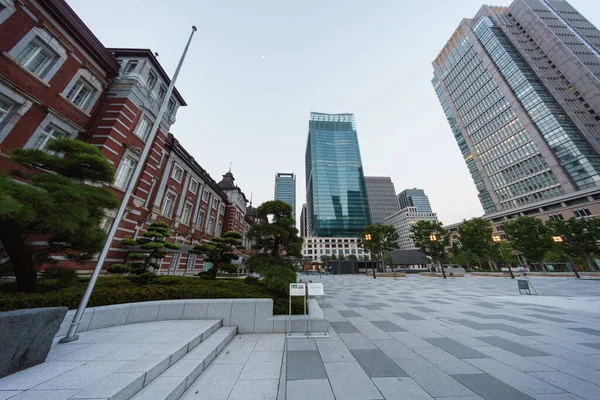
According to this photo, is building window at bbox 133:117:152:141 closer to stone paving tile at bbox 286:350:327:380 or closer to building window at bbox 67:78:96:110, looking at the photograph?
building window at bbox 67:78:96:110

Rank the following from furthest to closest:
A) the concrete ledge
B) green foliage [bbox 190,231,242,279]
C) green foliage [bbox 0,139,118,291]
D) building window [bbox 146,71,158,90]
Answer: building window [bbox 146,71,158,90]
green foliage [bbox 190,231,242,279]
the concrete ledge
green foliage [bbox 0,139,118,291]

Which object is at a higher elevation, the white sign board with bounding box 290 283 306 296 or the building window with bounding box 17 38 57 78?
the building window with bounding box 17 38 57 78

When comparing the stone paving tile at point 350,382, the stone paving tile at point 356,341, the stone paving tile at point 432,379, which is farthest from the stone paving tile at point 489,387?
the stone paving tile at point 356,341

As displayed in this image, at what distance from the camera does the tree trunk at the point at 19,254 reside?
5.23m

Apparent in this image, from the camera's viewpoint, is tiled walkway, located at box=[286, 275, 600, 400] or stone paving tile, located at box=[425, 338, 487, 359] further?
stone paving tile, located at box=[425, 338, 487, 359]

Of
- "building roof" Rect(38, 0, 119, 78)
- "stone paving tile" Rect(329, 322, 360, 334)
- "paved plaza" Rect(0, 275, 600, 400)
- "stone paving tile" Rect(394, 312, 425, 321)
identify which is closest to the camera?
"paved plaza" Rect(0, 275, 600, 400)

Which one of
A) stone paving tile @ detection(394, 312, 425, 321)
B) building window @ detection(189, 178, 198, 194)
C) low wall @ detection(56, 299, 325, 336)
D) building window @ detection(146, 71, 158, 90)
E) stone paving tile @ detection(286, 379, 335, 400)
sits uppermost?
building window @ detection(146, 71, 158, 90)

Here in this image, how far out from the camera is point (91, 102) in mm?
12914

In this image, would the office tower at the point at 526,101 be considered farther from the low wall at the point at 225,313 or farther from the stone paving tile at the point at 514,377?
the low wall at the point at 225,313

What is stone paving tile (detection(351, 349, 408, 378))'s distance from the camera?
12.8ft

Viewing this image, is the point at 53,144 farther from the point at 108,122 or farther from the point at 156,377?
the point at 108,122

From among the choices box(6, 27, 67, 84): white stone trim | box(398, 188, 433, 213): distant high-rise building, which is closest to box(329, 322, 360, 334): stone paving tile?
box(6, 27, 67, 84): white stone trim

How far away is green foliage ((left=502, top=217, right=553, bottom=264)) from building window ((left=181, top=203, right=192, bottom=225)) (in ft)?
167

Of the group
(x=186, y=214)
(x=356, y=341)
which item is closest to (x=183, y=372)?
(x=356, y=341)
